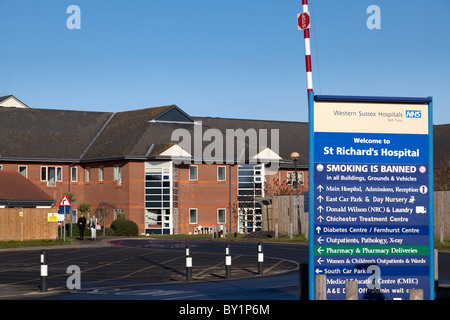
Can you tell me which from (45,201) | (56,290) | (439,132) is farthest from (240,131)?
(56,290)

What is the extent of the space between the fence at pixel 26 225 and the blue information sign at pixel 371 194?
132 ft

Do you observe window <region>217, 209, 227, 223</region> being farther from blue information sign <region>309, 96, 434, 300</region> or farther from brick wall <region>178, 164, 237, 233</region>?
blue information sign <region>309, 96, 434, 300</region>


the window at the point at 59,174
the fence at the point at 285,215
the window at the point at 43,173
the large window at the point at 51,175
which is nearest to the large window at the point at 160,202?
the window at the point at 59,174

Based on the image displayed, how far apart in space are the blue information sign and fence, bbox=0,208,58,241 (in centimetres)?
4020

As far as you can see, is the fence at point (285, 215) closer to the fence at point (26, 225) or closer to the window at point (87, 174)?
the fence at point (26, 225)

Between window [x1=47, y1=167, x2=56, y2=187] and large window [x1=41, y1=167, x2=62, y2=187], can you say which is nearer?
large window [x1=41, y1=167, x2=62, y2=187]

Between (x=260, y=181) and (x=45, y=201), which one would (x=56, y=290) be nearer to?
(x=45, y=201)

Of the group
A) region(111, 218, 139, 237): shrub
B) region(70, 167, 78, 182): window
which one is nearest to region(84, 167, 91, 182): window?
region(70, 167, 78, 182): window

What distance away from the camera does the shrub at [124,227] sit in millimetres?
59812

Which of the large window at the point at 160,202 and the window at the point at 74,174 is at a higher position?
the window at the point at 74,174

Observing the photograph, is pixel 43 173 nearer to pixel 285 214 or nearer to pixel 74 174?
pixel 74 174

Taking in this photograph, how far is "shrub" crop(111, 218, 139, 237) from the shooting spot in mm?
59812

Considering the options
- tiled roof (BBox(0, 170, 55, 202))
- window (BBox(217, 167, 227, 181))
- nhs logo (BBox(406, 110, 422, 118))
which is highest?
nhs logo (BBox(406, 110, 422, 118))
